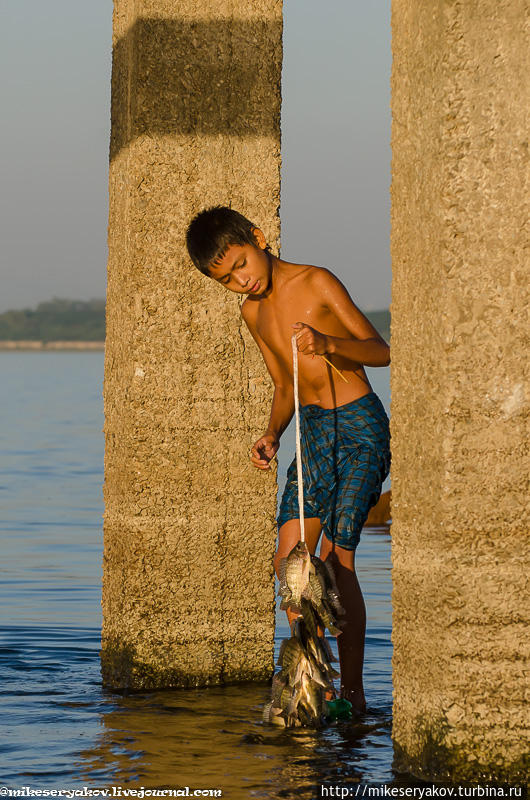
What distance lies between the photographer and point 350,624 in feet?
20.0

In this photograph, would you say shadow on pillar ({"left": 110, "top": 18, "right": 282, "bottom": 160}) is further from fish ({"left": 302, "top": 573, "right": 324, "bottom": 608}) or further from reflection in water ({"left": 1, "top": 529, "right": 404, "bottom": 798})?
reflection in water ({"left": 1, "top": 529, "right": 404, "bottom": 798})

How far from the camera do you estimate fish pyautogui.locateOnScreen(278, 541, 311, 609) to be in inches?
223

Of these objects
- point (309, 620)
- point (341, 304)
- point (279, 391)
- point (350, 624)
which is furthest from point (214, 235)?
point (350, 624)

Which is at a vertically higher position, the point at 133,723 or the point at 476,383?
the point at 476,383

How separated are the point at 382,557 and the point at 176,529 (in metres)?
5.50

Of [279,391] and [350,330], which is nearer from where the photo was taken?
[350,330]

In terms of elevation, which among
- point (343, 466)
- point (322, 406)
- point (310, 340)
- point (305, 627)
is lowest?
point (305, 627)

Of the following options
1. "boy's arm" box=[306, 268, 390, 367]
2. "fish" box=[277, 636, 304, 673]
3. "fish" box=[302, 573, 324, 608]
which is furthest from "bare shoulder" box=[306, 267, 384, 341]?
"fish" box=[277, 636, 304, 673]

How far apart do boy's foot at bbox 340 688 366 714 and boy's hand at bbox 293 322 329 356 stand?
5.01ft

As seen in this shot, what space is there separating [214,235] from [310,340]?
28.3 inches

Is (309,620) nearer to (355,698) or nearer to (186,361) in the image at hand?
(355,698)

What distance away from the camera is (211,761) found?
5.43m

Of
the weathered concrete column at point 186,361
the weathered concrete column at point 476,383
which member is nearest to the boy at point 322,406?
the weathered concrete column at point 186,361

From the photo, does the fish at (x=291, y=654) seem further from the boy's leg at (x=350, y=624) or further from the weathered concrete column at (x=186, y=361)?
the weathered concrete column at (x=186, y=361)
